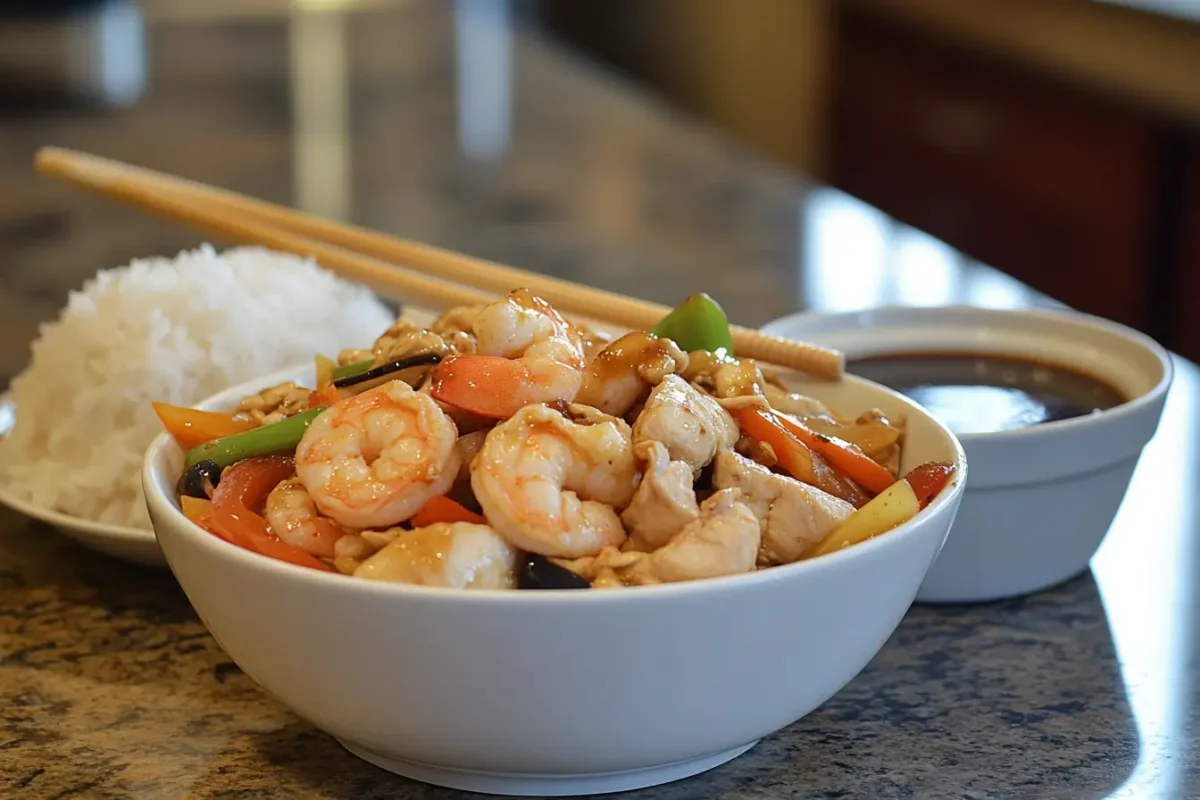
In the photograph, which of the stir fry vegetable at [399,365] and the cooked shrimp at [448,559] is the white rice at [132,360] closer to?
the stir fry vegetable at [399,365]

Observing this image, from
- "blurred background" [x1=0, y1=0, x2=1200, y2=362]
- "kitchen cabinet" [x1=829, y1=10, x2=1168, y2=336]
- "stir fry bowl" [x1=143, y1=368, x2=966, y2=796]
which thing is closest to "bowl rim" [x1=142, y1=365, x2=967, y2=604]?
"stir fry bowl" [x1=143, y1=368, x2=966, y2=796]

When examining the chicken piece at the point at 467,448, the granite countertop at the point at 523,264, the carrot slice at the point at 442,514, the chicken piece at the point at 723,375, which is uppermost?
the chicken piece at the point at 723,375

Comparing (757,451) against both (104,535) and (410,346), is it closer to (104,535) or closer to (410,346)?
(410,346)

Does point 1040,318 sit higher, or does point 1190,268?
point 1040,318

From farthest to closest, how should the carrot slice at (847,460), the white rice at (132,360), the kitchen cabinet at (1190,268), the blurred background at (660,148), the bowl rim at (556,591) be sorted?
the kitchen cabinet at (1190,268) < the blurred background at (660,148) < the white rice at (132,360) < the carrot slice at (847,460) < the bowl rim at (556,591)

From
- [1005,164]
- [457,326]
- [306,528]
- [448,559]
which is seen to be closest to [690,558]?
[448,559]

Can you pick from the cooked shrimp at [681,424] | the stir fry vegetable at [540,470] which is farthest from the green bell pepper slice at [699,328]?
the cooked shrimp at [681,424]

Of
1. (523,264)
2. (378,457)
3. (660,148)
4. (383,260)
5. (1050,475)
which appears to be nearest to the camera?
(378,457)

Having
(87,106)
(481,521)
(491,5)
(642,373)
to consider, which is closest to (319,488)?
(481,521)
